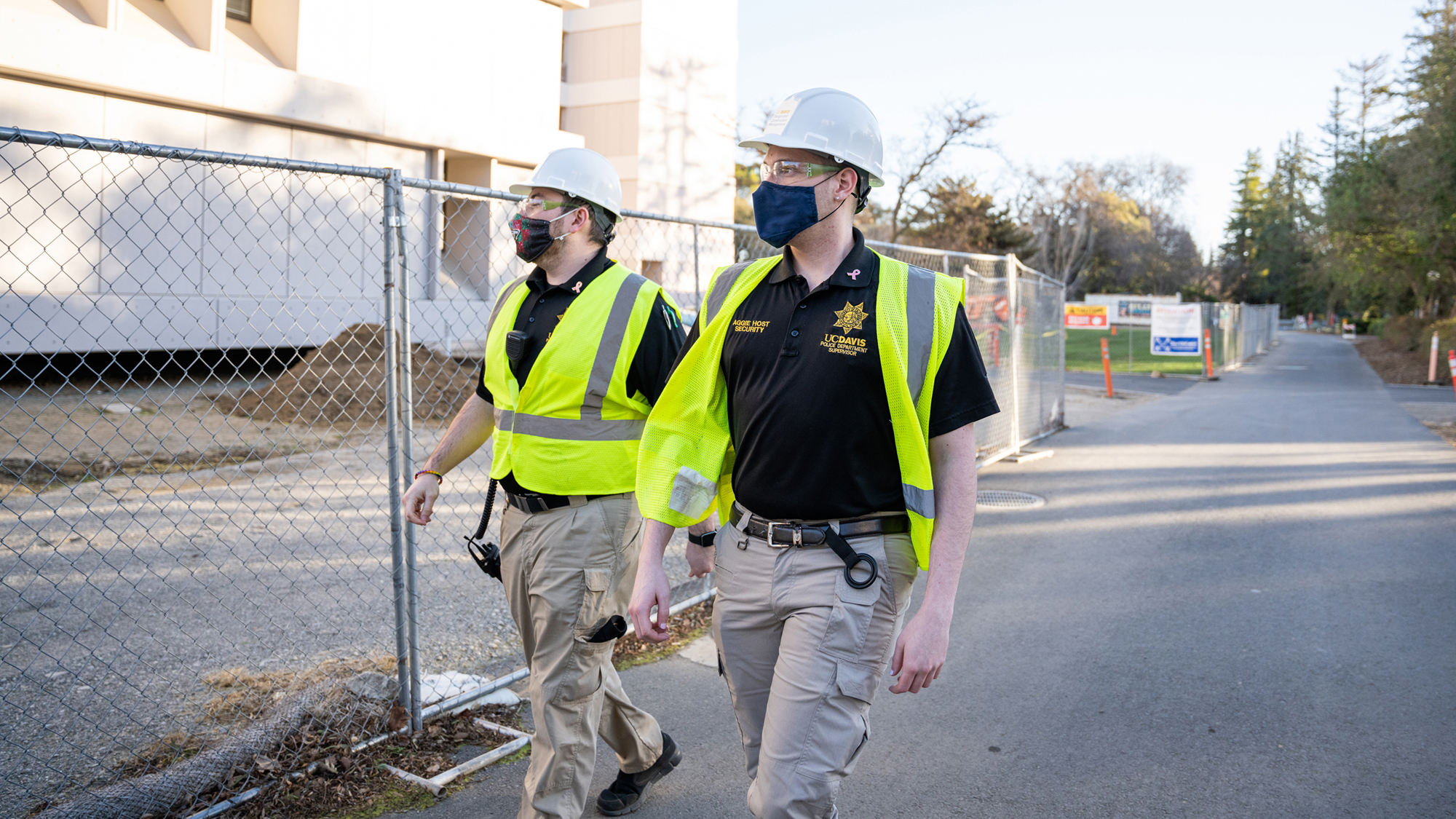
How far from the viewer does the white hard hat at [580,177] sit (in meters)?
3.42

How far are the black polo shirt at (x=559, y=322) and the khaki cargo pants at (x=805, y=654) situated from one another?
3.00ft

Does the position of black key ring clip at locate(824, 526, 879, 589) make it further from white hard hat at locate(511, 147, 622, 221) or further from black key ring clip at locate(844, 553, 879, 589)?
white hard hat at locate(511, 147, 622, 221)

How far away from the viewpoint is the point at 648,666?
5184 mm

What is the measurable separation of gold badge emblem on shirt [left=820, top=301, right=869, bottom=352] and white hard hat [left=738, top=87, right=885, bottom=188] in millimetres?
398

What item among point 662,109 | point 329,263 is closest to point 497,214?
point 329,263

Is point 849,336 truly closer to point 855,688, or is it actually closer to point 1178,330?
point 855,688

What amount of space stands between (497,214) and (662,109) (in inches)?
473

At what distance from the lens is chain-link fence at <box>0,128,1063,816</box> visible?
4.17 metres

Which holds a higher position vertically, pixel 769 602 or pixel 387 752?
pixel 769 602

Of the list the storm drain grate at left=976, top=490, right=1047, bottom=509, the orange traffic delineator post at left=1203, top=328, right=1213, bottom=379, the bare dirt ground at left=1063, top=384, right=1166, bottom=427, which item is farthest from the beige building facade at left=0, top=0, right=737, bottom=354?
the orange traffic delineator post at left=1203, top=328, right=1213, bottom=379

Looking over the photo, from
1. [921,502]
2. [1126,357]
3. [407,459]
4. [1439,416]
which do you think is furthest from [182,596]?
[1126,357]

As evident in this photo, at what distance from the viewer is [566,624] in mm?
3203

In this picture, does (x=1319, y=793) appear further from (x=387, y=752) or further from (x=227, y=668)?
(x=227, y=668)

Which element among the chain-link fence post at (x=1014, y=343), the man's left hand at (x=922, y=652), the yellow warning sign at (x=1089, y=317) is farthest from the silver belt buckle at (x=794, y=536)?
the yellow warning sign at (x=1089, y=317)
